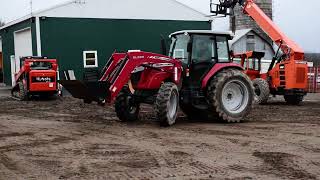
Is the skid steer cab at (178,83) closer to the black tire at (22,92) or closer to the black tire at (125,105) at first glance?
the black tire at (125,105)

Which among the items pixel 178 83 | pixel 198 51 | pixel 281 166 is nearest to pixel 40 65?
pixel 198 51

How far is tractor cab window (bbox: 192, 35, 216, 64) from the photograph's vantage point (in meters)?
12.6

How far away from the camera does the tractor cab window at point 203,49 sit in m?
12.6

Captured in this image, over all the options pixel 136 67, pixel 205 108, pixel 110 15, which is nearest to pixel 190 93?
pixel 205 108


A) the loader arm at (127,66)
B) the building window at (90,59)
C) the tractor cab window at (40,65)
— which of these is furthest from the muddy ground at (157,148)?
the building window at (90,59)

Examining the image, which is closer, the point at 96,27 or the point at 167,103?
the point at 167,103

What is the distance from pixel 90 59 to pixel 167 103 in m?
17.1

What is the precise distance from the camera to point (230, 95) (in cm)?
1295

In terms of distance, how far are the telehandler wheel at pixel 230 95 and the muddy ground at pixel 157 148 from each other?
36 cm

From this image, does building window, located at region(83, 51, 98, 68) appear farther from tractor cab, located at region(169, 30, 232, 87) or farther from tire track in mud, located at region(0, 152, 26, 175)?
tire track in mud, located at region(0, 152, 26, 175)

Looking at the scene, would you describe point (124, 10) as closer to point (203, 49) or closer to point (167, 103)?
point (203, 49)

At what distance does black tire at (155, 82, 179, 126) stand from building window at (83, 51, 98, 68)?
16.4 metres

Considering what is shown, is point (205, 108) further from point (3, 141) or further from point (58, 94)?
point (58, 94)

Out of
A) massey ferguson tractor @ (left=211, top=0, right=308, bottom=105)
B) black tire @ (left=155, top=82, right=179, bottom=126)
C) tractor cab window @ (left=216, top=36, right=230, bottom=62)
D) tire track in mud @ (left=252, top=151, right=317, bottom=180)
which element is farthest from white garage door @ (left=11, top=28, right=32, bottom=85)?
tire track in mud @ (left=252, top=151, right=317, bottom=180)
